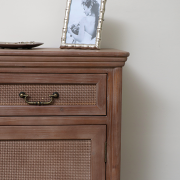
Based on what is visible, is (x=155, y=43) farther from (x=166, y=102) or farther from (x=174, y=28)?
(x=166, y=102)

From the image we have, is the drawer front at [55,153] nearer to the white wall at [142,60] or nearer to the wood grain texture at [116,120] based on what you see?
the wood grain texture at [116,120]

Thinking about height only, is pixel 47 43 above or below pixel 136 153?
above

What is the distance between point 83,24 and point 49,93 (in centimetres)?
42

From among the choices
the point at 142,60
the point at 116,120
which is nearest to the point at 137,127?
the point at 142,60

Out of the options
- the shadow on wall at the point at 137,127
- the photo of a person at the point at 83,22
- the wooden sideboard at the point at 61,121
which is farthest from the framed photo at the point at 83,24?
the shadow on wall at the point at 137,127

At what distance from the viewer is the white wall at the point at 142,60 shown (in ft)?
4.23

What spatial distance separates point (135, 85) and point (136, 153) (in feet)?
1.44

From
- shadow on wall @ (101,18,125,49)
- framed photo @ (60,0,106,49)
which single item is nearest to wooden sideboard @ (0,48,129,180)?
framed photo @ (60,0,106,49)

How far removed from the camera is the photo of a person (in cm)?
106

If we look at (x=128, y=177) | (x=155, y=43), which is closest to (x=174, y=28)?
(x=155, y=43)

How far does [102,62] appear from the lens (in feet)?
2.76

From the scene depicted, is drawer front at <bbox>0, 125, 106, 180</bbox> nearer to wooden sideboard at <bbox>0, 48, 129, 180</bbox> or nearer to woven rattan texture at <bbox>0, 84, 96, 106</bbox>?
wooden sideboard at <bbox>0, 48, 129, 180</bbox>

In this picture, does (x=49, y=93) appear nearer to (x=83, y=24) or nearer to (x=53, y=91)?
(x=53, y=91)

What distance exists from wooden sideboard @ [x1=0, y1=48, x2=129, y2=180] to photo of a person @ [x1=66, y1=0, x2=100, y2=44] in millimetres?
239
